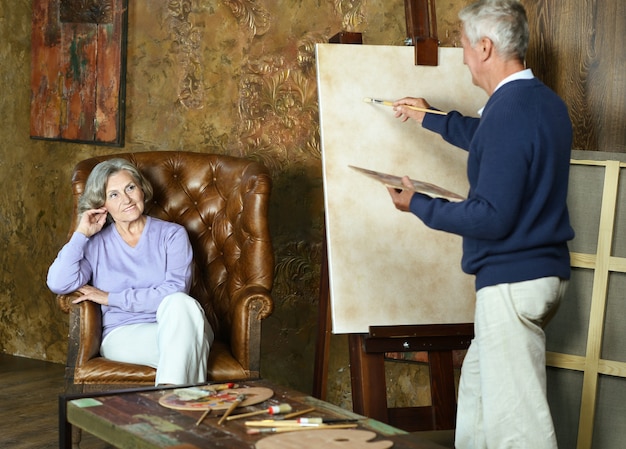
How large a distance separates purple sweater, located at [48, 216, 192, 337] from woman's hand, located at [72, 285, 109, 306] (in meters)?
0.02

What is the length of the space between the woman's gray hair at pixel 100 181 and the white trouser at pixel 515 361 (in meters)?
1.61

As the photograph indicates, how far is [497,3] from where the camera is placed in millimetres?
2471

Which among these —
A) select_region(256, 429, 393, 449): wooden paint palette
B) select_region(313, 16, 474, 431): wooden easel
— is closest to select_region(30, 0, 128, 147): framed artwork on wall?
select_region(313, 16, 474, 431): wooden easel

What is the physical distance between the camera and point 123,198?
3.52 m

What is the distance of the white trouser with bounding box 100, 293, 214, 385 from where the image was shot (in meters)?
3.19

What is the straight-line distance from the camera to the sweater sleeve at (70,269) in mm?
3404

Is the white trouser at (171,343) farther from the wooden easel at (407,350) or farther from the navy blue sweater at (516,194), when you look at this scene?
the navy blue sweater at (516,194)

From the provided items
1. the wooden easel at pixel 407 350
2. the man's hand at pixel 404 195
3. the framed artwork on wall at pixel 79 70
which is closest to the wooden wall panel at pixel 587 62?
the wooden easel at pixel 407 350

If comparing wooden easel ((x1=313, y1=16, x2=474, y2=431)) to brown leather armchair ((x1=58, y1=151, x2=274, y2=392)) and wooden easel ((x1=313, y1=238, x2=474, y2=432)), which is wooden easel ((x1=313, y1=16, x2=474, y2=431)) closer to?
wooden easel ((x1=313, y1=238, x2=474, y2=432))

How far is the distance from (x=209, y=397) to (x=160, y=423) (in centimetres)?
26

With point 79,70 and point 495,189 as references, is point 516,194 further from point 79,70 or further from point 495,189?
point 79,70

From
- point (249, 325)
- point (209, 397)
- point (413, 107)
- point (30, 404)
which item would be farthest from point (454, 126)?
point (30, 404)

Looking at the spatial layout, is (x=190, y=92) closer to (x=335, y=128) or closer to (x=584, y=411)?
(x=335, y=128)

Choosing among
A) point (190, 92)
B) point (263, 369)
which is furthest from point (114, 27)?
point (263, 369)
